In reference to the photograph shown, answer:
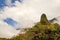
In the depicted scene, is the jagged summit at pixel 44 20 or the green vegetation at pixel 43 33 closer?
the green vegetation at pixel 43 33

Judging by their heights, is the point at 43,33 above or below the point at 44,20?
below

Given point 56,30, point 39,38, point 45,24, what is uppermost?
point 45,24

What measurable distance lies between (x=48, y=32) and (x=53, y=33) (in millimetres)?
2708

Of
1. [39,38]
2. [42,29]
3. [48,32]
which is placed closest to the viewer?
[39,38]

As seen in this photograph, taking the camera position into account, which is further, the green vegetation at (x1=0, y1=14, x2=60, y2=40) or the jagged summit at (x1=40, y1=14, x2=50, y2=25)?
the jagged summit at (x1=40, y1=14, x2=50, y2=25)

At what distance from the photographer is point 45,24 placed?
13962 cm

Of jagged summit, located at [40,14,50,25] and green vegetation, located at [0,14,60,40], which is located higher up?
jagged summit, located at [40,14,50,25]

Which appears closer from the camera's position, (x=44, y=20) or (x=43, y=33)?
(x=43, y=33)

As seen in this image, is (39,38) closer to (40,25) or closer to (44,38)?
(44,38)

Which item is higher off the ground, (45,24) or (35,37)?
(45,24)

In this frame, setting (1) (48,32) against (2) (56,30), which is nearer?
(1) (48,32)

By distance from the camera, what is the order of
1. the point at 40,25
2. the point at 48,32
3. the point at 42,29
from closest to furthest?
the point at 48,32, the point at 42,29, the point at 40,25

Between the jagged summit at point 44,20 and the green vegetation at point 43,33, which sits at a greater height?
the jagged summit at point 44,20

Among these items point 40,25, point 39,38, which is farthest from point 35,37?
point 40,25
